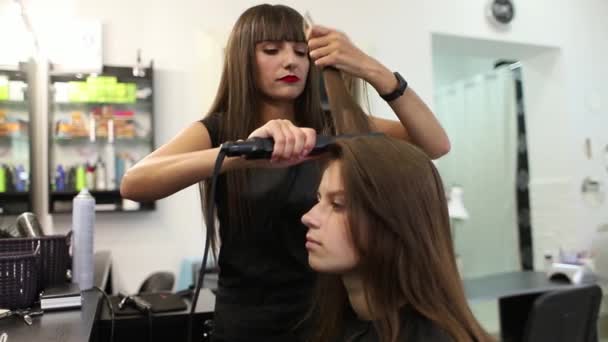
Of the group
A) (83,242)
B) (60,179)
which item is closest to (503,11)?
(60,179)

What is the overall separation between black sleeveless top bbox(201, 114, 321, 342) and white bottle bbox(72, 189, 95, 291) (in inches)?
18.1

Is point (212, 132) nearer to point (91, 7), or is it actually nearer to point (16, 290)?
point (16, 290)

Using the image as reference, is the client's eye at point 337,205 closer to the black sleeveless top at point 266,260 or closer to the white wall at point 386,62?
the black sleeveless top at point 266,260

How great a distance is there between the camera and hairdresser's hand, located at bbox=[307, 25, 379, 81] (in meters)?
0.87

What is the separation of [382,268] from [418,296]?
0.22 ft

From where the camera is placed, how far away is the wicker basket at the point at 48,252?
1.13 metres

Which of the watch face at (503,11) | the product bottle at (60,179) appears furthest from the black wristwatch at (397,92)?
the watch face at (503,11)

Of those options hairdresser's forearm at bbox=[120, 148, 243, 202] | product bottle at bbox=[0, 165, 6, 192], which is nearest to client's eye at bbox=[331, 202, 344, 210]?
hairdresser's forearm at bbox=[120, 148, 243, 202]

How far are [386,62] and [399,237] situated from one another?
8.06 feet

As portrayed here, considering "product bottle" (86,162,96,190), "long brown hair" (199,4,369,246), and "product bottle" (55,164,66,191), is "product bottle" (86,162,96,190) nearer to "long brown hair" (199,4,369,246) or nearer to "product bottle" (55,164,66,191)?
"product bottle" (55,164,66,191)

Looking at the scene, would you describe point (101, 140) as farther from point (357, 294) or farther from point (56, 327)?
point (357, 294)

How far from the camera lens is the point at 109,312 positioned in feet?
4.38

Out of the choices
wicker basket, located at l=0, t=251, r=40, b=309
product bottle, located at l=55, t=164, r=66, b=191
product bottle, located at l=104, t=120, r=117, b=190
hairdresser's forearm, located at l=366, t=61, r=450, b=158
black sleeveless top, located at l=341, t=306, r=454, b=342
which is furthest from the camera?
product bottle, located at l=104, t=120, r=117, b=190

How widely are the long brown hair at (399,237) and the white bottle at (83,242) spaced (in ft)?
2.58
